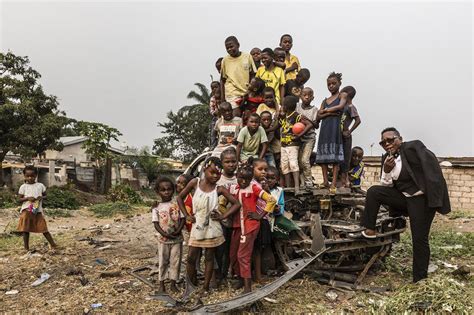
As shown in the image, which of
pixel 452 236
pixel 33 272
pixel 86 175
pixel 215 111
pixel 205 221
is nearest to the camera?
pixel 205 221

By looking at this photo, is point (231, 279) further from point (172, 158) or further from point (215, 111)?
point (172, 158)

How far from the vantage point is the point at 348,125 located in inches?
242

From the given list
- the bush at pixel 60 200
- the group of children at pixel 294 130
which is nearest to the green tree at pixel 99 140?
the bush at pixel 60 200

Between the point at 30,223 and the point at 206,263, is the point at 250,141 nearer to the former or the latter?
the point at 206,263

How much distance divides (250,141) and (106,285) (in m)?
2.72

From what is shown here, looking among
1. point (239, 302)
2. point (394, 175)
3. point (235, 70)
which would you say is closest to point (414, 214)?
point (394, 175)

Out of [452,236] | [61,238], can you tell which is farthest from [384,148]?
[61,238]

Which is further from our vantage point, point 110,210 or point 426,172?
point 110,210

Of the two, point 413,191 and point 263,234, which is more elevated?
point 413,191

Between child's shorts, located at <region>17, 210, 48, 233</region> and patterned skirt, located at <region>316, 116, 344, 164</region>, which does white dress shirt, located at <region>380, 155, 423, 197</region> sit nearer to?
patterned skirt, located at <region>316, 116, 344, 164</region>

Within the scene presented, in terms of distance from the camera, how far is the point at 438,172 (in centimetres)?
424

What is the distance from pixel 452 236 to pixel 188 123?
86.1ft

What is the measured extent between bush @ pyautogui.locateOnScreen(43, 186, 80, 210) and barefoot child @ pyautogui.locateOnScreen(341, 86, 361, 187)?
14.6 m

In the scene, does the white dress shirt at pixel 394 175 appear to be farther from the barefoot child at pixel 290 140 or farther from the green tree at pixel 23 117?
the green tree at pixel 23 117
